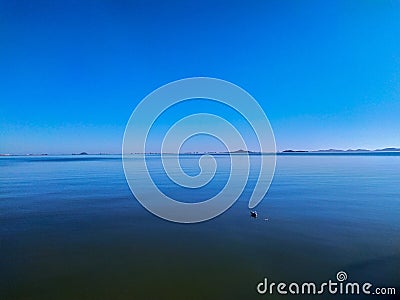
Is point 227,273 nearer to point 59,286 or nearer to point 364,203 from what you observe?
point 59,286

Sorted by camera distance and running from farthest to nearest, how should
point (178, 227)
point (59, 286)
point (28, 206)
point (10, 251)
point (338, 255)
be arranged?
1. point (28, 206)
2. point (178, 227)
3. point (10, 251)
4. point (338, 255)
5. point (59, 286)

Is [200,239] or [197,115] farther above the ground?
[197,115]

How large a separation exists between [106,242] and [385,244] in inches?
244

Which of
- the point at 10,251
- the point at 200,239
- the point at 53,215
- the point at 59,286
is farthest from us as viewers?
the point at 53,215

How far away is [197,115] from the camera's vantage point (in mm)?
6949

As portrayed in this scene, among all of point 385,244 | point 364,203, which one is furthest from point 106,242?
point 364,203

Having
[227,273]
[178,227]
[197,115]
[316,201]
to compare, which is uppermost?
[197,115]
